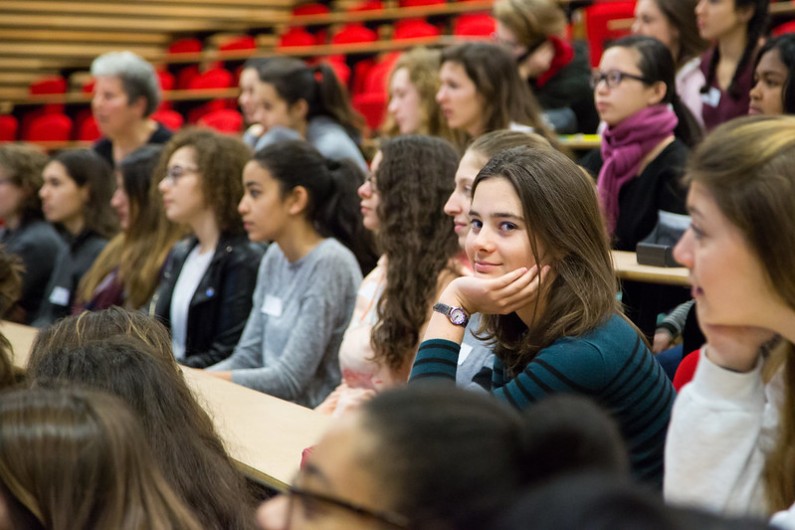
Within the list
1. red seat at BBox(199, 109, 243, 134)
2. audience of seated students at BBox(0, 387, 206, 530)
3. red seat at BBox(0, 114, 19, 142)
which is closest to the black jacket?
audience of seated students at BBox(0, 387, 206, 530)

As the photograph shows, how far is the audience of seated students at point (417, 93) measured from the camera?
4184 millimetres

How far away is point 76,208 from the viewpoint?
172 inches

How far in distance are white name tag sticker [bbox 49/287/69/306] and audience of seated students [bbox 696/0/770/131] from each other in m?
2.67

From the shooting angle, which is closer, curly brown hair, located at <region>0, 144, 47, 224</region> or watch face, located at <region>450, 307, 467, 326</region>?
watch face, located at <region>450, 307, 467, 326</region>

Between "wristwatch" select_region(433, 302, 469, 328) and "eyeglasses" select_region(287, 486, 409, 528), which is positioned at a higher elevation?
"eyeglasses" select_region(287, 486, 409, 528)

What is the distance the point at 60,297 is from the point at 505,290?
107 inches

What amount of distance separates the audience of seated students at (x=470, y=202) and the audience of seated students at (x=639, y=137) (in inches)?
38.3

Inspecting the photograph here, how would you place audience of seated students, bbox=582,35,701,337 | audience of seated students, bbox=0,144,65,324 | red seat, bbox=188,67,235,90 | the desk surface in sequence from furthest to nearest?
1. red seat, bbox=188,67,235,90
2. audience of seated students, bbox=0,144,65,324
3. audience of seated students, bbox=582,35,701,337
4. the desk surface

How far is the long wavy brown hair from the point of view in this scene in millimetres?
1878

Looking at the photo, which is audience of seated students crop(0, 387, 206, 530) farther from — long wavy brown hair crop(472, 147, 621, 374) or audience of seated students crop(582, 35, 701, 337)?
audience of seated students crop(582, 35, 701, 337)

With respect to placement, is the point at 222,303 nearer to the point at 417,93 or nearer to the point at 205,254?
the point at 205,254

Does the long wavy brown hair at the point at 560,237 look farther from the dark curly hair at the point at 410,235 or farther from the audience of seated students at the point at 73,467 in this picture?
the audience of seated students at the point at 73,467

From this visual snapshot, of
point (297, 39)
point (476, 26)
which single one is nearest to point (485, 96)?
point (476, 26)

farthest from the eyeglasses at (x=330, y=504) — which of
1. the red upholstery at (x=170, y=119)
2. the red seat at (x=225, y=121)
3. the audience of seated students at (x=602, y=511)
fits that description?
the red upholstery at (x=170, y=119)
